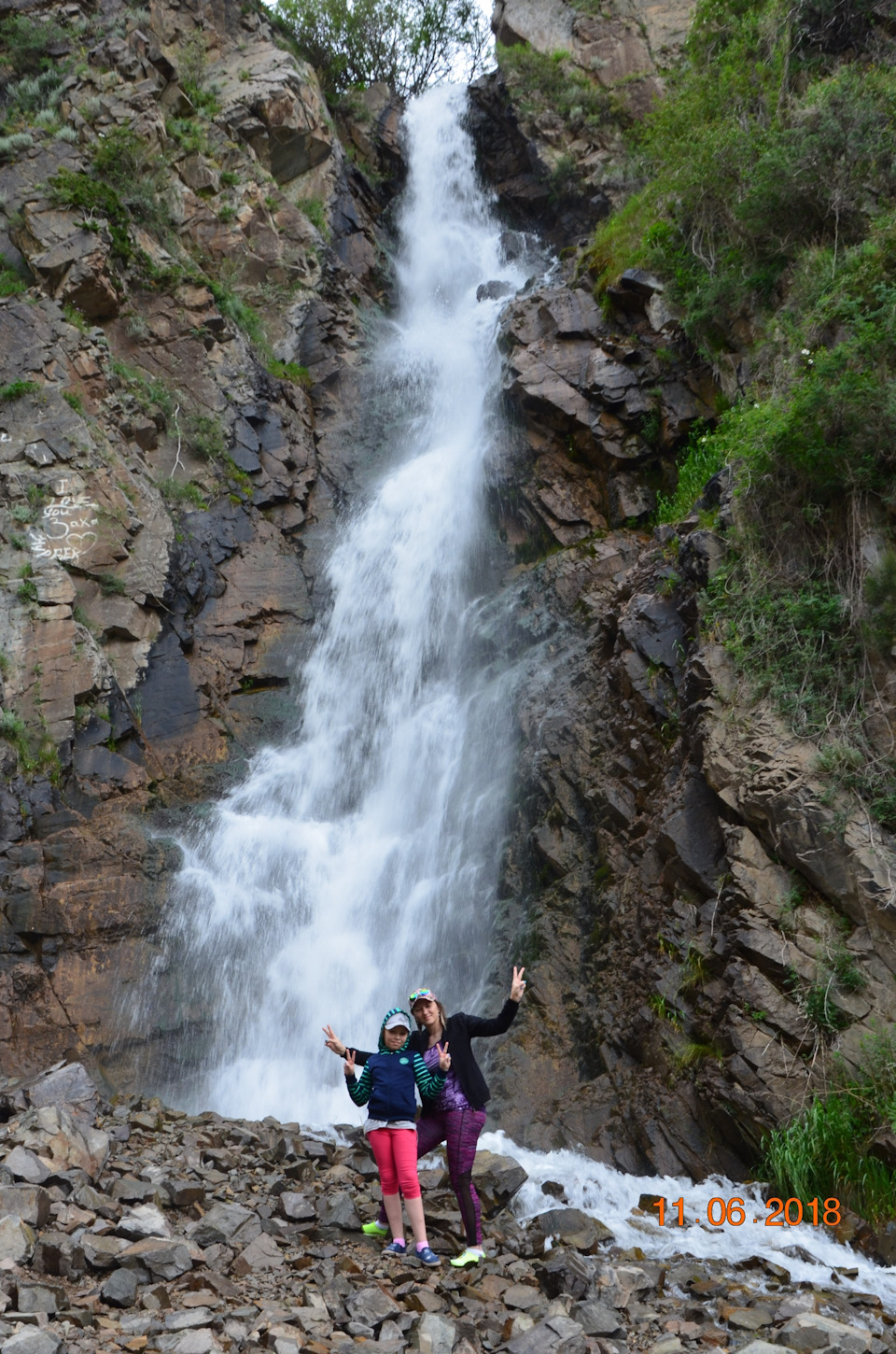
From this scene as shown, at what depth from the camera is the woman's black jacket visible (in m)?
5.68

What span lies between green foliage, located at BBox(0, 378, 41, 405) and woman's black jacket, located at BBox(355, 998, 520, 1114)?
1181cm

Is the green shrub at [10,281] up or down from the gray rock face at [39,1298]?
up

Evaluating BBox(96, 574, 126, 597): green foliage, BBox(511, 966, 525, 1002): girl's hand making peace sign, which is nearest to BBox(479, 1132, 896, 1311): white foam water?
BBox(511, 966, 525, 1002): girl's hand making peace sign

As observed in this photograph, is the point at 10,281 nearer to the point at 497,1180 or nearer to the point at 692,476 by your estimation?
the point at 692,476

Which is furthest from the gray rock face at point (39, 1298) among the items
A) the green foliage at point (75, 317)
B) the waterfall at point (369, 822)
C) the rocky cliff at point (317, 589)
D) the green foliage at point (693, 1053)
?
the green foliage at point (75, 317)

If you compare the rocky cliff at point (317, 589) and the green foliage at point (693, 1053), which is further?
the rocky cliff at point (317, 589)

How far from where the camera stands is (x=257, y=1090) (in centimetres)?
1003

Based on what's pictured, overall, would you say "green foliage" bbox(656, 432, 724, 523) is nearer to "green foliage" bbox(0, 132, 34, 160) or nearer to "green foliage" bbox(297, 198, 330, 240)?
"green foliage" bbox(297, 198, 330, 240)

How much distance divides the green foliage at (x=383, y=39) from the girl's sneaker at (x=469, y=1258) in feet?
86.3

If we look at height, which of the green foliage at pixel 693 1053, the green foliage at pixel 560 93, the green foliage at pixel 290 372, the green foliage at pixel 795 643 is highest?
the green foliage at pixel 560 93

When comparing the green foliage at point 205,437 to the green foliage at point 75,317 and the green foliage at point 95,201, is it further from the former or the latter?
the green foliage at point 95,201

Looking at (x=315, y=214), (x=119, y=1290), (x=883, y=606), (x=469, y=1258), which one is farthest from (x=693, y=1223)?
(x=315, y=214)

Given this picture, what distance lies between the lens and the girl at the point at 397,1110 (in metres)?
5.50

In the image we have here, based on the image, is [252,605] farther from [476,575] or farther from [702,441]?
[702,441]
